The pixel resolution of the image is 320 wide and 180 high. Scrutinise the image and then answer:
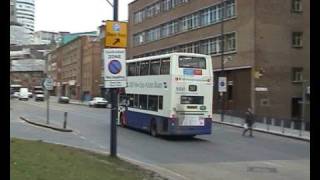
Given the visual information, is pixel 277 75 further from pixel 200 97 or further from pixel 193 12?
pixel 200 97

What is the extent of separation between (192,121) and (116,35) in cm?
1179

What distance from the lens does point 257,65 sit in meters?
53.4

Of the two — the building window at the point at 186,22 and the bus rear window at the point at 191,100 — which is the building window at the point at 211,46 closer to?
the building window at the point at 186,22

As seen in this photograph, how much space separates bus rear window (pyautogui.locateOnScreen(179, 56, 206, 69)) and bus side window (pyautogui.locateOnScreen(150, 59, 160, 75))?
194 cm

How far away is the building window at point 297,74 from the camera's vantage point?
56469 mm

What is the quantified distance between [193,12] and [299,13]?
14781 mm

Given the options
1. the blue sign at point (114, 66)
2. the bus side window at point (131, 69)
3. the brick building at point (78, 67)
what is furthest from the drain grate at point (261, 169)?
the brick building at point (78, 67)

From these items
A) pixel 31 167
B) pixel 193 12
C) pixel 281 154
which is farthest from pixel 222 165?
pixel 193 12

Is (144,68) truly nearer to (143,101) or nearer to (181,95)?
(143,101)

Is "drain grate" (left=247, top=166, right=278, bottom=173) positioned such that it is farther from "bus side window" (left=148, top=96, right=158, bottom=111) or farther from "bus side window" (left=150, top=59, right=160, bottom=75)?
"bus side window" (left=150, top=59, right=160, bottom=75)

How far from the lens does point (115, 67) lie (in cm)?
1620

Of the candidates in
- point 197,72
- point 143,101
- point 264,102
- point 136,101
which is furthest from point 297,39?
point 197,72

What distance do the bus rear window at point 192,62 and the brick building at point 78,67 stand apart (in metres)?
81.7

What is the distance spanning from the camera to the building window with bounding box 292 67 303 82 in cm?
5647
